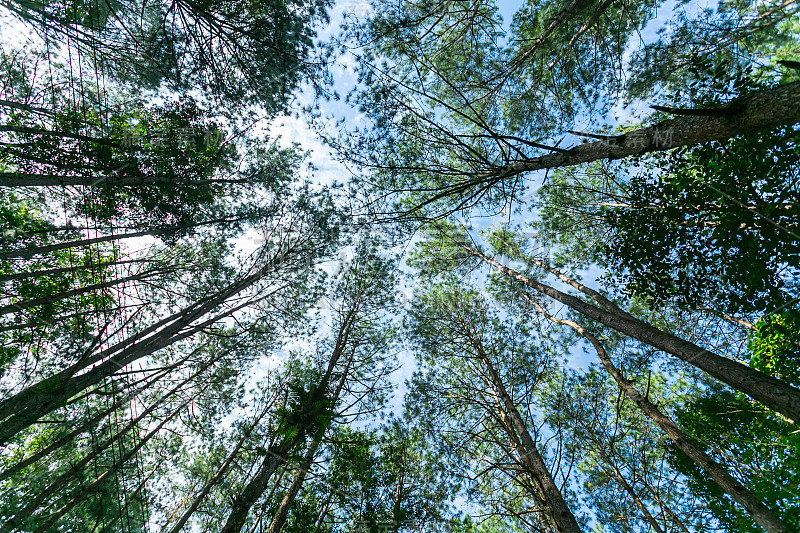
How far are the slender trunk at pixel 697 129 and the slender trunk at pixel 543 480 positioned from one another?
5294mm

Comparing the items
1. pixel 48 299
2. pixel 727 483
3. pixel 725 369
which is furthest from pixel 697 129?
pixel 48 299

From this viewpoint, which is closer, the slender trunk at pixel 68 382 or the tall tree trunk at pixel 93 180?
the slender trunk at pixel 68 382

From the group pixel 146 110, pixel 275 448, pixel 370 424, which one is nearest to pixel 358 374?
pixel 370 424

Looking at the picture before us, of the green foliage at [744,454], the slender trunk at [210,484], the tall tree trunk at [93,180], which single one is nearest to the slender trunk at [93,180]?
the tall tree trunk at [93,180]

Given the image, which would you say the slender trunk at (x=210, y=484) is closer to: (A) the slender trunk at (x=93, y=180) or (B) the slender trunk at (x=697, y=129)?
(A) the slender trunk at (x=93, y=180)

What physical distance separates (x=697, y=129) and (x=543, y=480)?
18.6 feet

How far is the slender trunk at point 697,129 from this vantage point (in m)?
2.41

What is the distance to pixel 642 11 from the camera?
563 cm

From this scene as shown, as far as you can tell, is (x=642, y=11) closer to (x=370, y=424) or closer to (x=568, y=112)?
(x=568, y=112)

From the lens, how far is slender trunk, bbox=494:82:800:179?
94.7 inches

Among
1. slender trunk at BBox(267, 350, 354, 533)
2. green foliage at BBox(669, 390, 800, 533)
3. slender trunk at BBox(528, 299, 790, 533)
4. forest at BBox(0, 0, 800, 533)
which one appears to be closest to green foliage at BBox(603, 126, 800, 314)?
forest at BBox(0, 0, 800, 533)

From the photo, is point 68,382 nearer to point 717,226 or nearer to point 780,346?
point 717,226

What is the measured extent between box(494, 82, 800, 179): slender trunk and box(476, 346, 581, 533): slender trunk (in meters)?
5.29

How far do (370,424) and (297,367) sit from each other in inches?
117
